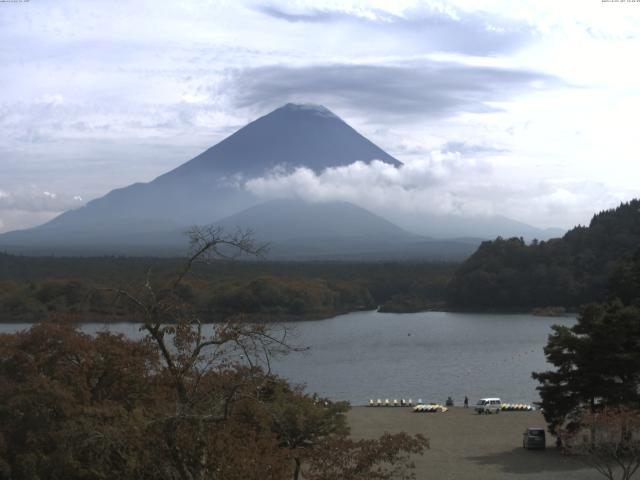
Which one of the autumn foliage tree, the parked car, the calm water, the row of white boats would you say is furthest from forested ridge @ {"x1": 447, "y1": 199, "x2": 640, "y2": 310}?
the autumn foliage tree

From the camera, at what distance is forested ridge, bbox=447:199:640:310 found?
44.2 metres

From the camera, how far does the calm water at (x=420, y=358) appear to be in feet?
69.3

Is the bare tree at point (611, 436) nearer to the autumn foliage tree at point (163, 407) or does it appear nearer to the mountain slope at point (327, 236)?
the autumn foliage tree at point (163, 407)

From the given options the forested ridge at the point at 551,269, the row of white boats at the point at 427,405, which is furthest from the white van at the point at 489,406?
the forested ridge at the point at 551,269

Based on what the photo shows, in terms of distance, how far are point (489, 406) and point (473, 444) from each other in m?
3.91

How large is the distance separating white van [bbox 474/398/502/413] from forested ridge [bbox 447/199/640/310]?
27.0m

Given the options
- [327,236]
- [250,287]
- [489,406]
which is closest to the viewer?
[489,406]

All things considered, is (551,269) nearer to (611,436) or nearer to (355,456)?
(611,436)

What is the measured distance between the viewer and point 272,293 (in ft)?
141

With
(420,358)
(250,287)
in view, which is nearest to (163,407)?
(420,358)

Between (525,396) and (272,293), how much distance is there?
24.4 meters

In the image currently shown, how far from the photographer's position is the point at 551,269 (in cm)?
4531

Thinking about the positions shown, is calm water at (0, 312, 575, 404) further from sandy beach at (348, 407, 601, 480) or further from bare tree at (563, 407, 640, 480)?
bare tree at (563, 407, 640, 480)

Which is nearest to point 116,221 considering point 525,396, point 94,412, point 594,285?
point 594,285
